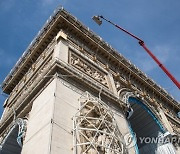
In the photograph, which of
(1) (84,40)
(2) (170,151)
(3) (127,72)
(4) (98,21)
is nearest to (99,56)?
(1) (84,40)

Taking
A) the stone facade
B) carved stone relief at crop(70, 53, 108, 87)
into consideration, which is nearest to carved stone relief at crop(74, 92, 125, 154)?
the stone facade

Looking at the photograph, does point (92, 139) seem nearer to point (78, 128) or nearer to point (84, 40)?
point (78, 128)

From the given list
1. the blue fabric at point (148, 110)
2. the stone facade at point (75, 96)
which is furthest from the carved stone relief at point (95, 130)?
the blue fabric at point (148, 110)

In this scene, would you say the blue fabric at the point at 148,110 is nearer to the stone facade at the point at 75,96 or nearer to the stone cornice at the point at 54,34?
the stone facade at the point at 75,96

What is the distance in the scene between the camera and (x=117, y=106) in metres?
10.7

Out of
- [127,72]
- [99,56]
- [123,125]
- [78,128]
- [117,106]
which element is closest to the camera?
[78,128]

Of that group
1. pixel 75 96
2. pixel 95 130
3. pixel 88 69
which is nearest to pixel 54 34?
pixel 88 69

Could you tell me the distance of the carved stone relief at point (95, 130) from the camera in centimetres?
704

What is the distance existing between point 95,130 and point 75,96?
1769mm

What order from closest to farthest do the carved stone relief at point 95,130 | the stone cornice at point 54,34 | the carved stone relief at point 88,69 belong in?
the carved stone relief at point 95,130 < the carved stone relief at point 88,69 < the stone cornice at point 54,34

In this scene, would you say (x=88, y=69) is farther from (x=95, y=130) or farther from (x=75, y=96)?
(x=95, y=130)

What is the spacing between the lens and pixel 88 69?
11383 millimetres

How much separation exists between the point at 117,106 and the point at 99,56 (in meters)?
3.84

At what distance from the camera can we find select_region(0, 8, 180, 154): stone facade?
7.22 m
